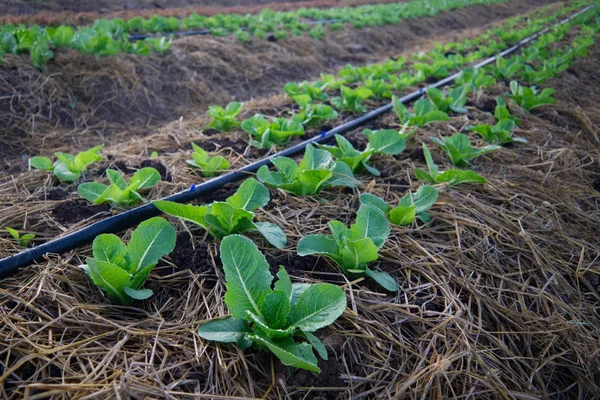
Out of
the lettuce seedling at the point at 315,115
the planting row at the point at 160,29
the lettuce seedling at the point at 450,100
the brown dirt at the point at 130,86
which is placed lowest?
the brown dirt at the point at 130,86

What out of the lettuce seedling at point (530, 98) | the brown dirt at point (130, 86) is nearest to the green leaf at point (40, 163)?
the brown dirt at point (130, 86)

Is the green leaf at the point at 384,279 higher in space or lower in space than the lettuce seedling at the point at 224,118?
lower

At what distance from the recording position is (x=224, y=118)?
284 centimetres

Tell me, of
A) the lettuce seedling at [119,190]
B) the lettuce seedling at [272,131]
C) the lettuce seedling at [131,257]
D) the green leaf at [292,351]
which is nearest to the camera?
the green leaf at [292,351]

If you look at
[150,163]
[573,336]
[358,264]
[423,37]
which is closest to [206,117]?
[150,163]

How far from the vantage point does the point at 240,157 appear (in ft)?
7.88

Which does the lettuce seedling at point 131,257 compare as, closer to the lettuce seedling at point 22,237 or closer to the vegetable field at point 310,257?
the vegetable field at point 310,257

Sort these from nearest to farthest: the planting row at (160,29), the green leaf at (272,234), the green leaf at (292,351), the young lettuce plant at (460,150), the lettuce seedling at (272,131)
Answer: the green leaf at (292,351), the green leaf at (272,234), the young lettuce plant at (460,150), the lettuce seedling at (272,131), the planting row at (160,29)

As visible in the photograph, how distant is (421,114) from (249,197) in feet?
5.82

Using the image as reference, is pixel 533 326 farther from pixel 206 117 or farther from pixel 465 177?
pixel 206 117

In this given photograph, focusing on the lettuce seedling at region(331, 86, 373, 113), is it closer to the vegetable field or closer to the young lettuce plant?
the vegetable field

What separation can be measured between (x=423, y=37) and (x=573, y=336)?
1043 cm

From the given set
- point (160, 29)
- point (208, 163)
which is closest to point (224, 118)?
point (208, 163)

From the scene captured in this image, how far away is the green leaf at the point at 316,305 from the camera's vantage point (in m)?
1.13
